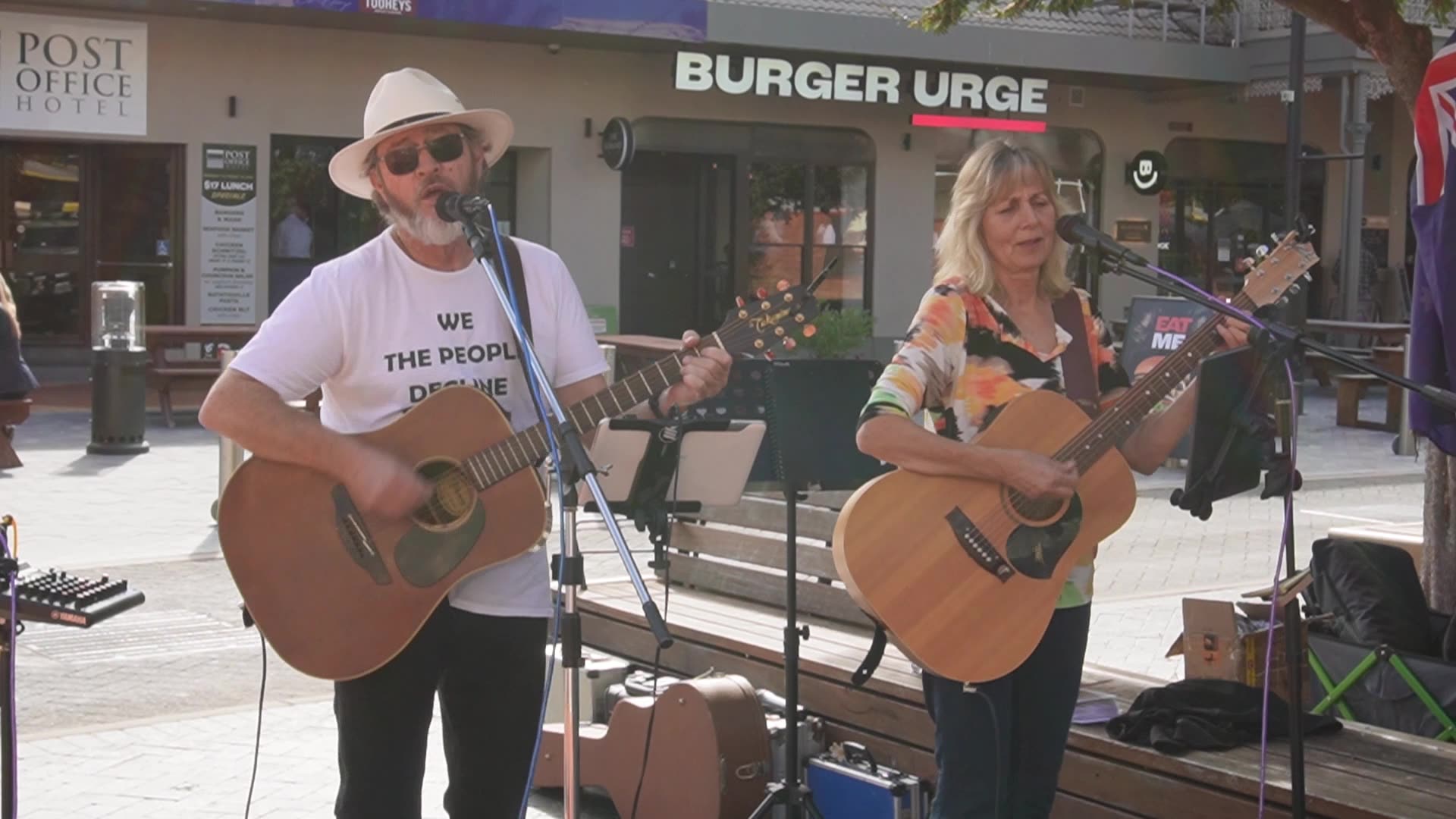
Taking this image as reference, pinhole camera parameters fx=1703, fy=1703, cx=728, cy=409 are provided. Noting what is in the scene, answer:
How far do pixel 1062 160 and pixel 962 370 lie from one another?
69.2 feet

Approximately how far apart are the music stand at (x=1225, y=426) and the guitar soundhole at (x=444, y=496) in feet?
4.99

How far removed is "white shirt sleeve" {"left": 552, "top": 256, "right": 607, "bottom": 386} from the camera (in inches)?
146

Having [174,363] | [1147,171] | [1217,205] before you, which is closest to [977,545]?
[174,363]

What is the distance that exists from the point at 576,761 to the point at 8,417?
34.0 feet

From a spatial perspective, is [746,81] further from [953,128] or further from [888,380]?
[888,380]

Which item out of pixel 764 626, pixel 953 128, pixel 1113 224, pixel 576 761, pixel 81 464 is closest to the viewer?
pixel 576 761

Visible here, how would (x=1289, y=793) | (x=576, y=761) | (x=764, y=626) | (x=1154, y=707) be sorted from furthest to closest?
1. (x=764, y=626)
2. (x=1154, y=707)
3. (x=1289, y=793)
4. (x=576, y=761)

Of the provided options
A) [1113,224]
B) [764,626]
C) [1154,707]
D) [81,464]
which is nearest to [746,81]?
[1113,224]

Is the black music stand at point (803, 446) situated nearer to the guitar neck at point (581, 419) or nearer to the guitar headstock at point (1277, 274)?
the guitar neck at point (581, 419)

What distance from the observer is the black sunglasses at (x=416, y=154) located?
3639 mm

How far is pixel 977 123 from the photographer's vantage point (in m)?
22.5

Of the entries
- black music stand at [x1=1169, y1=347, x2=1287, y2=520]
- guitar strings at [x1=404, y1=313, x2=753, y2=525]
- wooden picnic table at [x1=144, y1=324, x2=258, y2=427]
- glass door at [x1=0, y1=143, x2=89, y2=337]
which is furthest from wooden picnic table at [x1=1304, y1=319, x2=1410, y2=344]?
guitar strings at [x1=404, y1=313, x2=753, y2=525]

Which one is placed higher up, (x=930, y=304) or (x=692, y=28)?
(x=692, y=28)

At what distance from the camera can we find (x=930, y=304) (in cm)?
376
